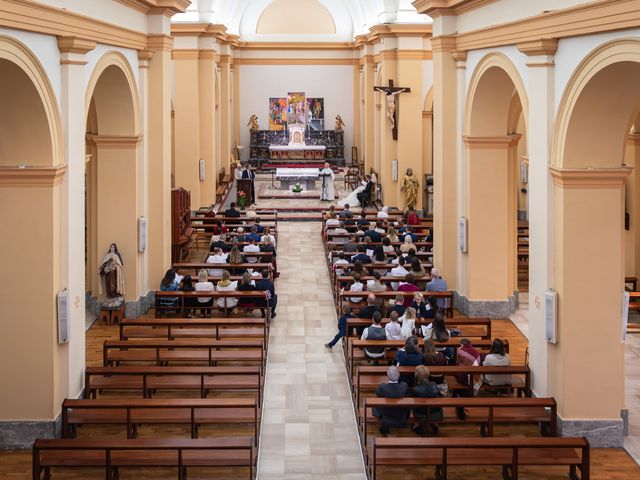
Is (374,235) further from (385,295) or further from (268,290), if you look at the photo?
(385,295)

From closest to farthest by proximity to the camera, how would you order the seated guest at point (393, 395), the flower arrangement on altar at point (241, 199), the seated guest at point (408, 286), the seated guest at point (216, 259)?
the seated guest at point (393, 395)
the seated guest at point (408, 286)
the seated guest at point (216, 259)
the flower arrangement on altar at point (241, 199)

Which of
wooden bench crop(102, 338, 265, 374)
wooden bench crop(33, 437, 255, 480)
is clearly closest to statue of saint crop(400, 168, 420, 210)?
wooden bench crop(102, 338, 265, 374)

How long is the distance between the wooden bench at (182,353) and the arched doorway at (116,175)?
153 inches

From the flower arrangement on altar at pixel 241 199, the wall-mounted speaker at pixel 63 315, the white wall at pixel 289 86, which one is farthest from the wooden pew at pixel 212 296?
the white wall at pixel 289 86

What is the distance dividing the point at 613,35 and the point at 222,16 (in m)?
23.3

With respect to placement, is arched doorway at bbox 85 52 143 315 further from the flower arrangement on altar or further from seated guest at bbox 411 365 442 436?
the flower arrangement on altar

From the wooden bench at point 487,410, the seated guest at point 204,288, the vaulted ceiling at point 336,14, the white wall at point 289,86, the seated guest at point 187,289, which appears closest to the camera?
the wooden bench at point 487,410

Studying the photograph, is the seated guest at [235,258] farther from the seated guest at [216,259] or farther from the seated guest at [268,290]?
the seated guest at [268,290]

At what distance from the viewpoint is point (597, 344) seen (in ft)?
37.3

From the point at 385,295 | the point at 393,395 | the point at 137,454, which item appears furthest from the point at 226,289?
the point at 137,454

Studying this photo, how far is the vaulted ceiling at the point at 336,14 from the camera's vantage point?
27.0 m

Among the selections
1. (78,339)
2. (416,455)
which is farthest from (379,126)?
(416,455)

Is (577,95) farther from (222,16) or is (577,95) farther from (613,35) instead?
(222,16)

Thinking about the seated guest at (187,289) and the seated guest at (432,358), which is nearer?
the seated guest at (432,358)
